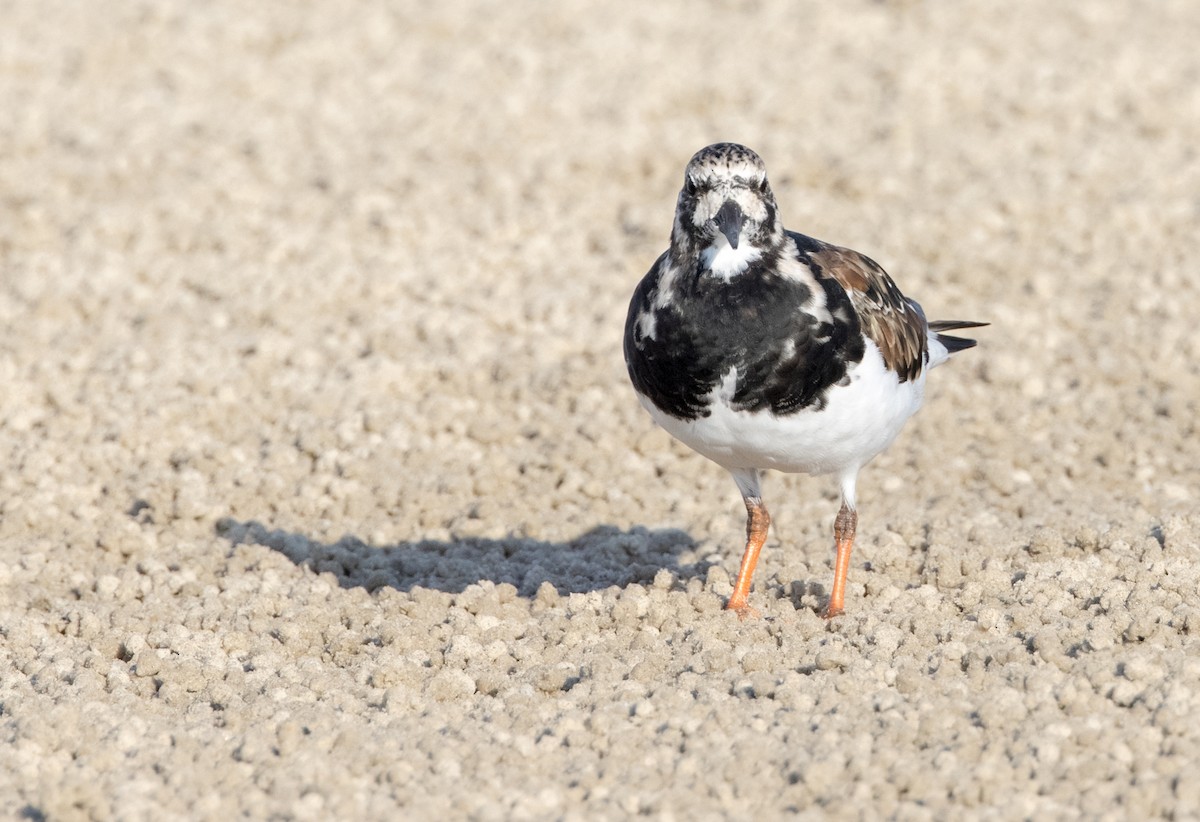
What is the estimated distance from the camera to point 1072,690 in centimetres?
578

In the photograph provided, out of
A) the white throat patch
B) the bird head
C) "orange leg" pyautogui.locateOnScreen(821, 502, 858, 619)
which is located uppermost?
the bird head

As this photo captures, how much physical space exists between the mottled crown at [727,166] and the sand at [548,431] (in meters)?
2.01

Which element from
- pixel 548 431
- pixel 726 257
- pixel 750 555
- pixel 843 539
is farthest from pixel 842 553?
pixel 548 431

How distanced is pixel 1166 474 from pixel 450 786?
541cm

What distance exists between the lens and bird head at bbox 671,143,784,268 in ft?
20.6

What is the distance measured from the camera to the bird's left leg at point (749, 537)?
7.18m

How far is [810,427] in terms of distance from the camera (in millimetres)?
6480

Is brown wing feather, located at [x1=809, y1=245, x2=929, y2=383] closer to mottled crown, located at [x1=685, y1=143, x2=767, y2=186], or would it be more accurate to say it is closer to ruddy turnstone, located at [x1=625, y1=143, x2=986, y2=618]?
ruddy turnstone, located at [x1=625, y1=143, x2=986, y2=618]

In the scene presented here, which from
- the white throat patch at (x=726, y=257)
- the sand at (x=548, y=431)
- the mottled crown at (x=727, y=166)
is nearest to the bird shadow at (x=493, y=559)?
the sand at (x=548, y=431)

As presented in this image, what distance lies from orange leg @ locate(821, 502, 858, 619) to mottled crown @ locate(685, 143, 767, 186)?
5.88ft

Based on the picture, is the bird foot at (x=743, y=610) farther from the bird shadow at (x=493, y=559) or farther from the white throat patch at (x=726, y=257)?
the white throat patch at (x=726, y=257)

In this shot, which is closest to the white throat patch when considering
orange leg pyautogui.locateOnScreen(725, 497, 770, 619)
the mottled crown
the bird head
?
the bird head

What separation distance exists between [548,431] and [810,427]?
11.0 ft

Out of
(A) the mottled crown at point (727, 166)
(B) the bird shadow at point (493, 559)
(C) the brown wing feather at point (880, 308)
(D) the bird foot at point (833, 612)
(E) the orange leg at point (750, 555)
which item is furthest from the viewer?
(B) the bird shadow at point (493, 559)
